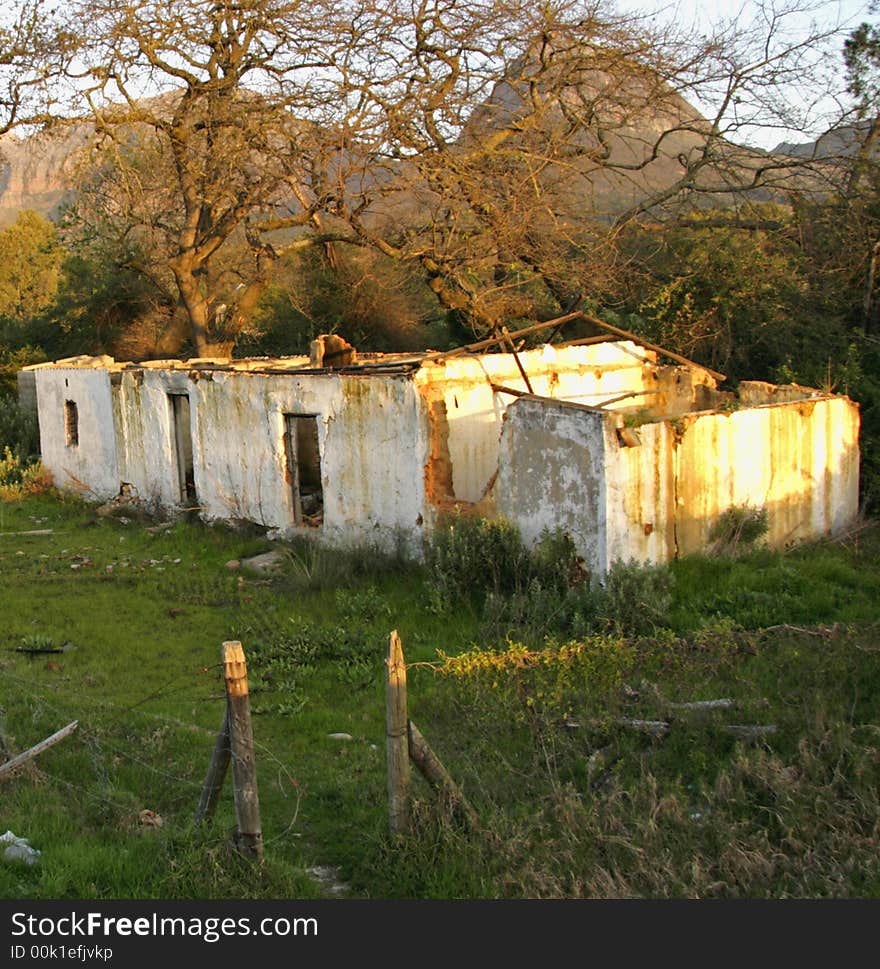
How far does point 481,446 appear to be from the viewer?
1335 centimetres

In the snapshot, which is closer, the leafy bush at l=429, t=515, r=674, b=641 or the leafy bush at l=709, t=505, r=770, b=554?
the leafy bush at l=429, t=515, r=674, b=641

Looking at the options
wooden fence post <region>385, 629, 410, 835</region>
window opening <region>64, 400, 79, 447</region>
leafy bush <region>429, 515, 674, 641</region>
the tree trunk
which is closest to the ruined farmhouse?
leafy bush <region>429, 515, 674, 641</region>

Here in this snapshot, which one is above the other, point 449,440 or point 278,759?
point 449,440

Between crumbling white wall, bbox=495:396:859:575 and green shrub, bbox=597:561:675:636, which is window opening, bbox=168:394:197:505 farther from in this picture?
green shrub, bbox=597:561:675:636

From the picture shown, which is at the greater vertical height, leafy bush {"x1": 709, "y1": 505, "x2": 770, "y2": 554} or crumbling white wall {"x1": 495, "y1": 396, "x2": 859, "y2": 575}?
crumbling white wall {"x1": 495, "y1": 396, "x2": 859, "y2": 575}

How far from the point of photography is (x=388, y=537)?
12992 mm

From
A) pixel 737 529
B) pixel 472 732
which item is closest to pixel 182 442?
pixel 737 529

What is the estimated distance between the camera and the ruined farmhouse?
35.6 ft

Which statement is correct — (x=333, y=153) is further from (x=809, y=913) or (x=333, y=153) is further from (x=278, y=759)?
(x=809, y=913)

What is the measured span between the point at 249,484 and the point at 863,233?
1098 cm

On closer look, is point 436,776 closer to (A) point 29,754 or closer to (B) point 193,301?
(A) point 29,754

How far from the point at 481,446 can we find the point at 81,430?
859cm

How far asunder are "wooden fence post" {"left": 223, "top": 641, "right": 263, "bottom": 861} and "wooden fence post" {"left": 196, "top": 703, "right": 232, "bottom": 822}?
8 centimetres

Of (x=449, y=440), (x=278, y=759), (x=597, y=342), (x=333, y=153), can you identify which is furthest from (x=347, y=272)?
(x=278, y=759)
